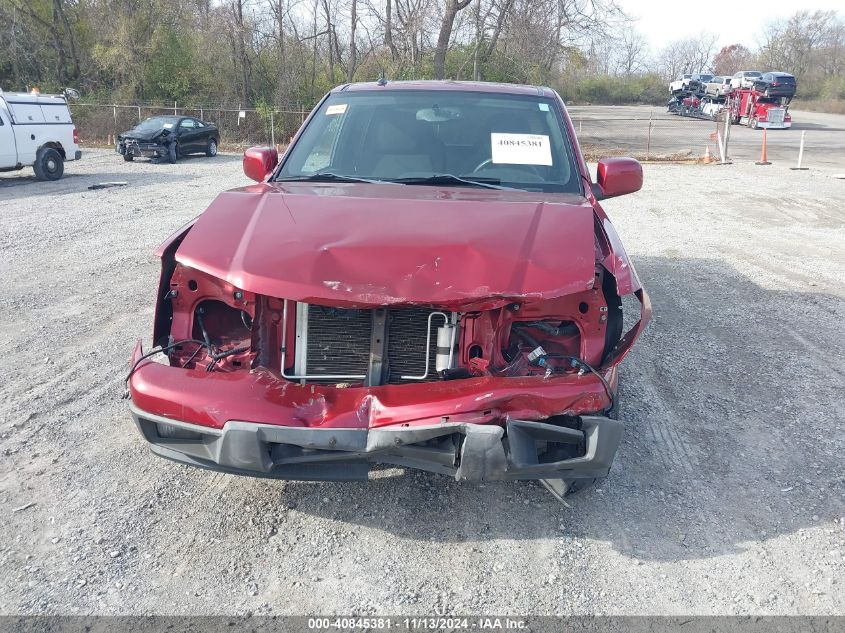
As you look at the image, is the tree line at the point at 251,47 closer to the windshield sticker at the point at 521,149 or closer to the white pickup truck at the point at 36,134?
the white pickup truck at the point at 36,134

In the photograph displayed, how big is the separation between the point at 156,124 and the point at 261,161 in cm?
1862

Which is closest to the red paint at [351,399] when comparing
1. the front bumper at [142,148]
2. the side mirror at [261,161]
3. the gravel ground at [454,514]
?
the gravel ground at [454,514]

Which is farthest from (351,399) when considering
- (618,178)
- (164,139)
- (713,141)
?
(713,141)

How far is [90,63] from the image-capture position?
33.6m

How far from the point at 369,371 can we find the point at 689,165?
20.0 metres

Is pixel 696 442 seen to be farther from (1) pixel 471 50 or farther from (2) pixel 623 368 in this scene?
(1) pixel 471 50

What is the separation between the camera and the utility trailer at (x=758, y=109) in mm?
34562

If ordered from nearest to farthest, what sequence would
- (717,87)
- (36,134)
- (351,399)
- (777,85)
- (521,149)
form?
(351,399), (521,149), (36,134), (777,85), (717,87)

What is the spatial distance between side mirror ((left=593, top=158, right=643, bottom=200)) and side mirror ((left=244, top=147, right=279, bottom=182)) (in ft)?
6.88

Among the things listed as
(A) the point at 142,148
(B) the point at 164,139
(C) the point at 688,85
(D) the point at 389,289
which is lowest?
(A) the point at 142,148

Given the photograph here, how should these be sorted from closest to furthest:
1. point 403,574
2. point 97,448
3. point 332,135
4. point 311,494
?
point 403,574 → point 311,494 → point 97,448 → point 332,135

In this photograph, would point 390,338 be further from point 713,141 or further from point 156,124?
point 713,141

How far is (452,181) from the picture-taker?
401 cm

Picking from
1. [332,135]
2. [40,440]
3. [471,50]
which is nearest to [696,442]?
[332,135]
